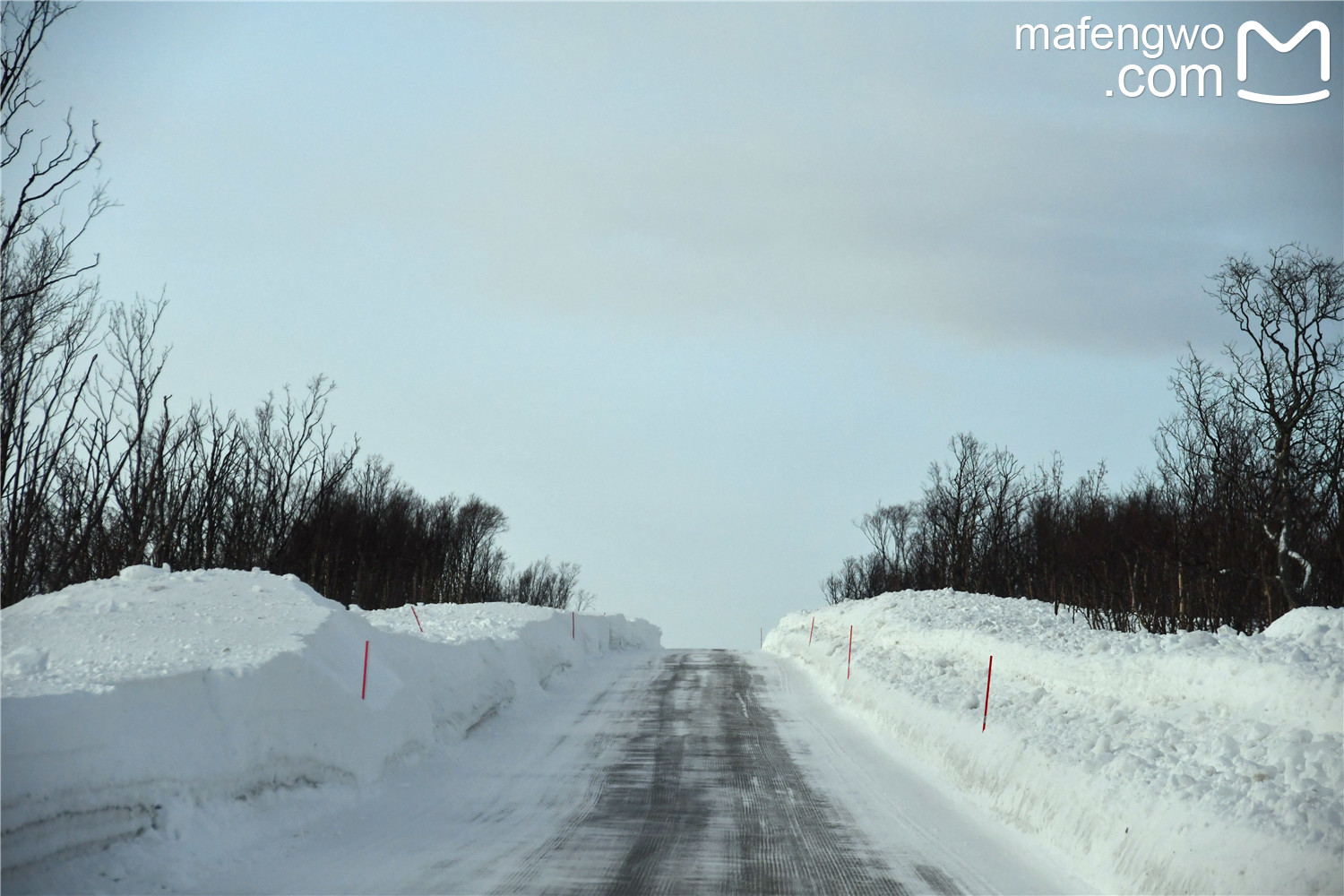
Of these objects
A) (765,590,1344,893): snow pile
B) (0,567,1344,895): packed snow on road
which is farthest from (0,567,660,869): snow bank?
(765,590,1344,893): snow pile

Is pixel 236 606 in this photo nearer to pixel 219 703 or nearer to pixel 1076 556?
pixel 219 703

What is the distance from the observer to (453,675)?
16312mm

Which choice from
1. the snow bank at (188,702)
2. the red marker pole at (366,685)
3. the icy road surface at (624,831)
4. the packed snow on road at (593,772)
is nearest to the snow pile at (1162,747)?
the packed snow on road at (593,772)

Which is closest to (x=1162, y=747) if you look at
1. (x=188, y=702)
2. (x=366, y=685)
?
(x=366, y=685)

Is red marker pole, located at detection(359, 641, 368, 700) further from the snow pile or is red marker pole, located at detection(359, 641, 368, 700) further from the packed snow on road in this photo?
the snow pile

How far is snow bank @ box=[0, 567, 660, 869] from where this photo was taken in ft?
22.3

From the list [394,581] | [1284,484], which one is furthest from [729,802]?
[394,581]

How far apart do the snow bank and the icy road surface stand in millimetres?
407

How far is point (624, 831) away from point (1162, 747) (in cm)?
588

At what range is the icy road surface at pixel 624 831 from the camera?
7461 mm

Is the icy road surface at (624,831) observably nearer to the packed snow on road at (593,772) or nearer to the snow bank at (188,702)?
the packed snow on road at (593,772)

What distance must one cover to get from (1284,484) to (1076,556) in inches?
877

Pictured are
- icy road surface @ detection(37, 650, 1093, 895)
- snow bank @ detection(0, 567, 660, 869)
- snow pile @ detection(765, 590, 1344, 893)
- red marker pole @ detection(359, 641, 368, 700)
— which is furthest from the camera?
red marker pole @ detection(359, 641, 368, 700)

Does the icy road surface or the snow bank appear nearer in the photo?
the snow bank
